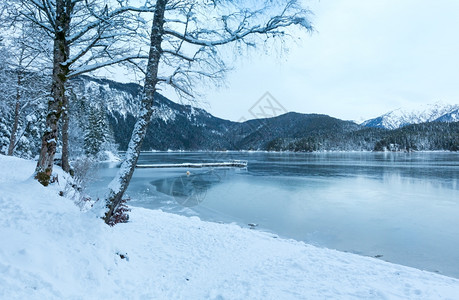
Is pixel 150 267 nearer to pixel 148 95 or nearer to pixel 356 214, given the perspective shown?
pixel 148 95

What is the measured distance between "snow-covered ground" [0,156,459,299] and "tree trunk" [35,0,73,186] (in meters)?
0.75

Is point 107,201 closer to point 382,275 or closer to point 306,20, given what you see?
point 306,20

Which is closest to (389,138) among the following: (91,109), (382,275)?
(91,109)

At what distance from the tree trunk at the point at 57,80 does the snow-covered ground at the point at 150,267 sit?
2.46ft

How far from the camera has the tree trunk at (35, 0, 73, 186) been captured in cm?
566

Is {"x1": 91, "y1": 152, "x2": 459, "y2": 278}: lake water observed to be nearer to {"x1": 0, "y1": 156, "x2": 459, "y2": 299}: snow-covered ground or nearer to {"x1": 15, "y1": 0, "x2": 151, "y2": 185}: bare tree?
{"x1": 0, "y1": 156, "x2": 459, "y2": 299}: snow-covered ground

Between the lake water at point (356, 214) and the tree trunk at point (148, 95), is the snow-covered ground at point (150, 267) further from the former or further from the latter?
the lake water at point (356, 214)

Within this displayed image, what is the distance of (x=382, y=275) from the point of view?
576cm

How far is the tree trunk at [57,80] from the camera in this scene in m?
5.66

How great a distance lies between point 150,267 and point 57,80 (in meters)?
4.62

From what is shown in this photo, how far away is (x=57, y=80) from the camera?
586cm

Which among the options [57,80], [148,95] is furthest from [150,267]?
[57,80]

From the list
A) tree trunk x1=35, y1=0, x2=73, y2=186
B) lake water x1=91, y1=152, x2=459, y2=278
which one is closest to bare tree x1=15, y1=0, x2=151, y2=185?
tree trunk x1=35, y1=0, x2=73, y2=186

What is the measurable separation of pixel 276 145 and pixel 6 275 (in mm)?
172997
